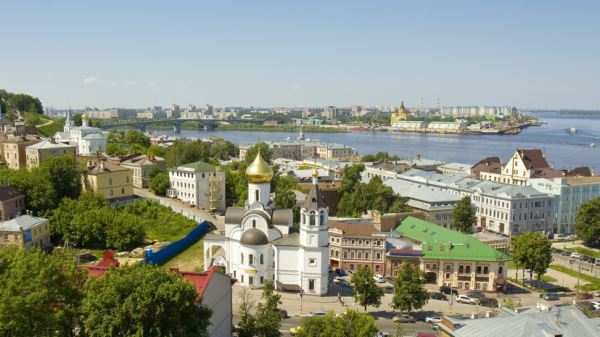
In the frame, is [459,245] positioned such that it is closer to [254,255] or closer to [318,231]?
[318,231]

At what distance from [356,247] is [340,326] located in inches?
630

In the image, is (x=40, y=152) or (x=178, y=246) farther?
(x=40, y=152)

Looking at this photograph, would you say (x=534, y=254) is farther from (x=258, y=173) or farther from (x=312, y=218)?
(x=258, y=173)

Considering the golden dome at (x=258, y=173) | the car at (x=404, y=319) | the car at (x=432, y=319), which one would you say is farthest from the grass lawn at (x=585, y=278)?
the golden dome at (x=258, y=173)

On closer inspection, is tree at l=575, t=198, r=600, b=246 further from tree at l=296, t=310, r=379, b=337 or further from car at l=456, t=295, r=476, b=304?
tree at l=296, t=310, r=379, b=337

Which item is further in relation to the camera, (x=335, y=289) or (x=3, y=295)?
(x=335, y=289)

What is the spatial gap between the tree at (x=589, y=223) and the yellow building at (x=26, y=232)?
39271 mm

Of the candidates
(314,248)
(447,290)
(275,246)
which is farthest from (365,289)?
(447,290)

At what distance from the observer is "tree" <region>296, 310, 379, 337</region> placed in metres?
17.9

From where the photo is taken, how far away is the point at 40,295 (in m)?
13.6

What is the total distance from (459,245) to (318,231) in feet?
30.0

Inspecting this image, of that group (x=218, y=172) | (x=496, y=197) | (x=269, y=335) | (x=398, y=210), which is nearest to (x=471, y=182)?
(x=496, y=197)

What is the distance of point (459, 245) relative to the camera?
1287 inches

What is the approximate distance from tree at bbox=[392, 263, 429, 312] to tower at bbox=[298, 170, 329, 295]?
197 inches
